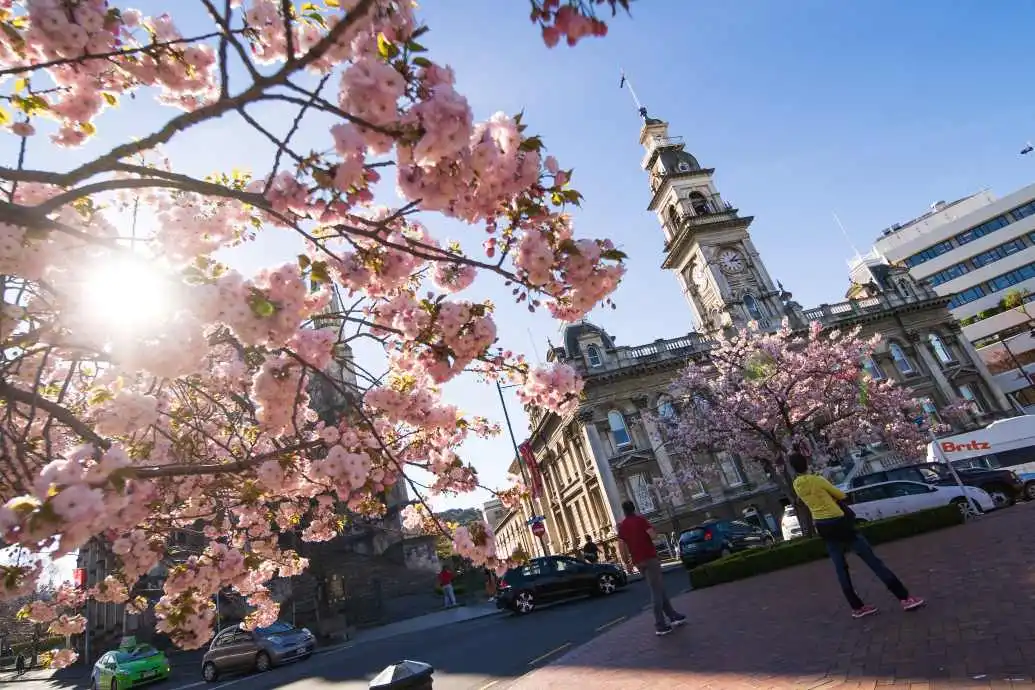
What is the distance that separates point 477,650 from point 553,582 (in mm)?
4993

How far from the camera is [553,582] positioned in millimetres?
16031

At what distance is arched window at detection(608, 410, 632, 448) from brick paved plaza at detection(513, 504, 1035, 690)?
74.2ft

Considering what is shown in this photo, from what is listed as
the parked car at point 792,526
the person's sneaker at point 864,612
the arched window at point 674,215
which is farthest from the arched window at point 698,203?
the person's sneaker at point 864,612

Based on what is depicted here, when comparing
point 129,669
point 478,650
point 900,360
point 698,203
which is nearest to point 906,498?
point 478,650

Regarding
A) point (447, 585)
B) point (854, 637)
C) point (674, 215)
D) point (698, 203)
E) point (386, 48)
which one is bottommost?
point (854, 637)

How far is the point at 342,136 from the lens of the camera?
3309 mm

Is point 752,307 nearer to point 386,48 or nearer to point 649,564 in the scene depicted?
point 649,564

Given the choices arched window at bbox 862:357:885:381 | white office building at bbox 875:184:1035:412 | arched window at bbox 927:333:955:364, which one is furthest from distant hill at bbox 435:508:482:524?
white office building at bbox 875:184:1035:412

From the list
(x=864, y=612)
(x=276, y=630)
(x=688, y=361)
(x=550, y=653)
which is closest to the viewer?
(x=864, y=612)

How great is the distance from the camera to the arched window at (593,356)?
35562 mm

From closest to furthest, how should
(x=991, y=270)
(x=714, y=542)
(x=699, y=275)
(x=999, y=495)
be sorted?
(x=999, y=495) < (x=714, y=542) < (x=699, y=275) < (x=991, y=270)

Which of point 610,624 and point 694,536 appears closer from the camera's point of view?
point 610,624

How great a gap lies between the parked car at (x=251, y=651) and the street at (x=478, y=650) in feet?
1.36

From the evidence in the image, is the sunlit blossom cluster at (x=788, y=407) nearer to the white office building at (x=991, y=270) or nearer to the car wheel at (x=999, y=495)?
the car wheel at (x=999, y=495)
